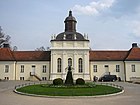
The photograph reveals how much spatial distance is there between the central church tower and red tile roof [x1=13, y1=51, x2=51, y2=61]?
314 cm

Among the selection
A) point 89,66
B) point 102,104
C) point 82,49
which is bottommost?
point 102,104

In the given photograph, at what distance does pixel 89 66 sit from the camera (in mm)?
50312

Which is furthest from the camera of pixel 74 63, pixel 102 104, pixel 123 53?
pixel 123 53

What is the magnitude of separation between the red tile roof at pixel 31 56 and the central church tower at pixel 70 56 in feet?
10.3

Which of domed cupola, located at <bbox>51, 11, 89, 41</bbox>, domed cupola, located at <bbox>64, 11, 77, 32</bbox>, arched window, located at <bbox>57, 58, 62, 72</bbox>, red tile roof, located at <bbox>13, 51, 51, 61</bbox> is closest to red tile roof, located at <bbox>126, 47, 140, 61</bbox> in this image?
domed cupola, located at <bbox>51, 11, 89, 41</bbox>

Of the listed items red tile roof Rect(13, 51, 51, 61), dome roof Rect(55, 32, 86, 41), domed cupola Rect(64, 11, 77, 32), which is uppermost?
domed cupola Rect(64, 11, 77, 32)

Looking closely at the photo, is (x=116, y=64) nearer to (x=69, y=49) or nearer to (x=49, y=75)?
(x=69, y=49)

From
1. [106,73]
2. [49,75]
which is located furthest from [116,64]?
[49,75]

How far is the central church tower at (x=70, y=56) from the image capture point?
4888cm

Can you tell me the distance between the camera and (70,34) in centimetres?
5175

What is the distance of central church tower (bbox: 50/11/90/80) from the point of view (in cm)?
4888

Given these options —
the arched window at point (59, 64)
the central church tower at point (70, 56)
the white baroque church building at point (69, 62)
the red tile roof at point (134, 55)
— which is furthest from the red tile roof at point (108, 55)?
the arched window at point (59, 64)

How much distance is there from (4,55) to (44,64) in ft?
30.4

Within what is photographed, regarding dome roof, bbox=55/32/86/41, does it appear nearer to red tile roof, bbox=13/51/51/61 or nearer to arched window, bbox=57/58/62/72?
arched window, bbox=57/58/62/72
